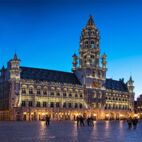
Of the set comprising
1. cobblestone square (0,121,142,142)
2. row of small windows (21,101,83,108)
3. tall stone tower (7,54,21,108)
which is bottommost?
cobblestone square (0,121,142,142)

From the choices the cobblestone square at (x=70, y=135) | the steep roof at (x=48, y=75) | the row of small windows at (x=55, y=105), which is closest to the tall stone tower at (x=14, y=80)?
the row of small windows at (x=55, y=105)

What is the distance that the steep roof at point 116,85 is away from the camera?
161 metres

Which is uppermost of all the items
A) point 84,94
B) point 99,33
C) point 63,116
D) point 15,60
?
point 99,33

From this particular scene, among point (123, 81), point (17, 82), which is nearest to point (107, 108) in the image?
point (123, 81)

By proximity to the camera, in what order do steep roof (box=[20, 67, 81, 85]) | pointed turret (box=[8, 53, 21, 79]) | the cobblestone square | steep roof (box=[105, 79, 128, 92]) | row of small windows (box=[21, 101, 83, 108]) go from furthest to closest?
steep roof (box=[105, 79, 128, 92]) < steep roof (box=[20, 67, 81, 85]) < row of small windows (box=[21, 101, 83, 108]) < pointed turret (box=[8, 53, 21, 79]) < the cobblestone square

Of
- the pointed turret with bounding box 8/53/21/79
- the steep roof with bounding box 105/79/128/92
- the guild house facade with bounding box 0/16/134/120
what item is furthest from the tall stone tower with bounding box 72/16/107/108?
the pointed turret with bounding box 8/53/21/79

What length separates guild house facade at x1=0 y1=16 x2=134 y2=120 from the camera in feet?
406

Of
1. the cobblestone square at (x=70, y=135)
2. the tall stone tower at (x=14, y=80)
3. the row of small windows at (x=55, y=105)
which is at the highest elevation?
the tall stone tower at (x=14, y=80)

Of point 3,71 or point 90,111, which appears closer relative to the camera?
point 3,71

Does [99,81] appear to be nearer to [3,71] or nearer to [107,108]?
[107,108]

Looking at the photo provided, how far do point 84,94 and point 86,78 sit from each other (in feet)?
22.4

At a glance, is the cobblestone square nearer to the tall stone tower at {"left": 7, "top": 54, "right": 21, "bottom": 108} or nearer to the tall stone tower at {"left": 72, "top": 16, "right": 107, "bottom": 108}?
the tall stone tower at {"left": 7, "top": 54, "right": 21, "bottom": 108}

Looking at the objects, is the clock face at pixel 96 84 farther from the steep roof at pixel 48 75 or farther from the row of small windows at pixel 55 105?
the row of small windows at pixel 55 105

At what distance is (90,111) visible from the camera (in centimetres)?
14375
